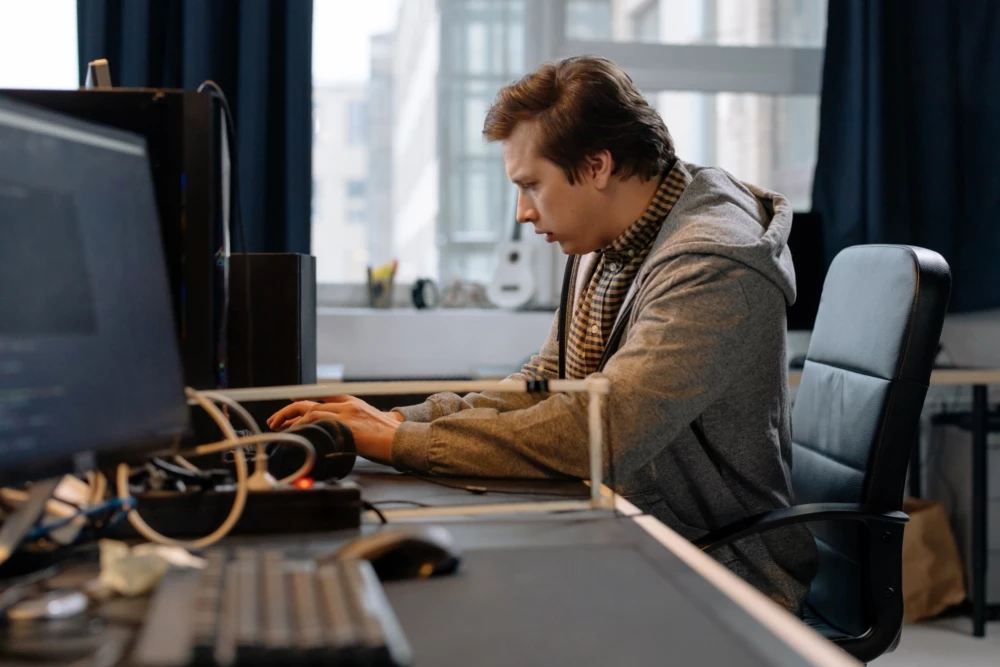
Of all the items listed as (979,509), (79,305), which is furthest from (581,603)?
(979,509)

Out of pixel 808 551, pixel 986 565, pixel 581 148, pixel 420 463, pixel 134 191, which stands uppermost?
pixel 581 148

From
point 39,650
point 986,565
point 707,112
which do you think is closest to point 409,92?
point 707,112

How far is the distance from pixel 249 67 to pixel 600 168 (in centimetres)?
157

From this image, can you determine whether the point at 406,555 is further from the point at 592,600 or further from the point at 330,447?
the point at 330,447

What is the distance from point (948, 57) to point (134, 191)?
2925mm

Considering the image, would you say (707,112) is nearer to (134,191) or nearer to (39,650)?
(134,191)

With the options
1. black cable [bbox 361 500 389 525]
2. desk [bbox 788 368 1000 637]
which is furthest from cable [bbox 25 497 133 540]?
desk [bbox 788 368 1000 637]

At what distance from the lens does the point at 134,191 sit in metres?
0.83

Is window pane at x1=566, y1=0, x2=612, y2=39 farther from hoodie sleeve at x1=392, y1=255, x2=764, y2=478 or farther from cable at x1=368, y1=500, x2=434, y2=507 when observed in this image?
cable at x1=368, y1=500, x2=434, y2=507

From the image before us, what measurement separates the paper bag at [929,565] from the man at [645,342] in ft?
4.70

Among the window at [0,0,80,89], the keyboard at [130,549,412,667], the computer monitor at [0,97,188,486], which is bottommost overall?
the keyboard at [130,549,412,667]

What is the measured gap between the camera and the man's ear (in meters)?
1.60

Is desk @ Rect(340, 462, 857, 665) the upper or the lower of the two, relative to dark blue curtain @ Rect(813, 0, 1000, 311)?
lower

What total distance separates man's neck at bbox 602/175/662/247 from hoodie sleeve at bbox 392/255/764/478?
310mm
